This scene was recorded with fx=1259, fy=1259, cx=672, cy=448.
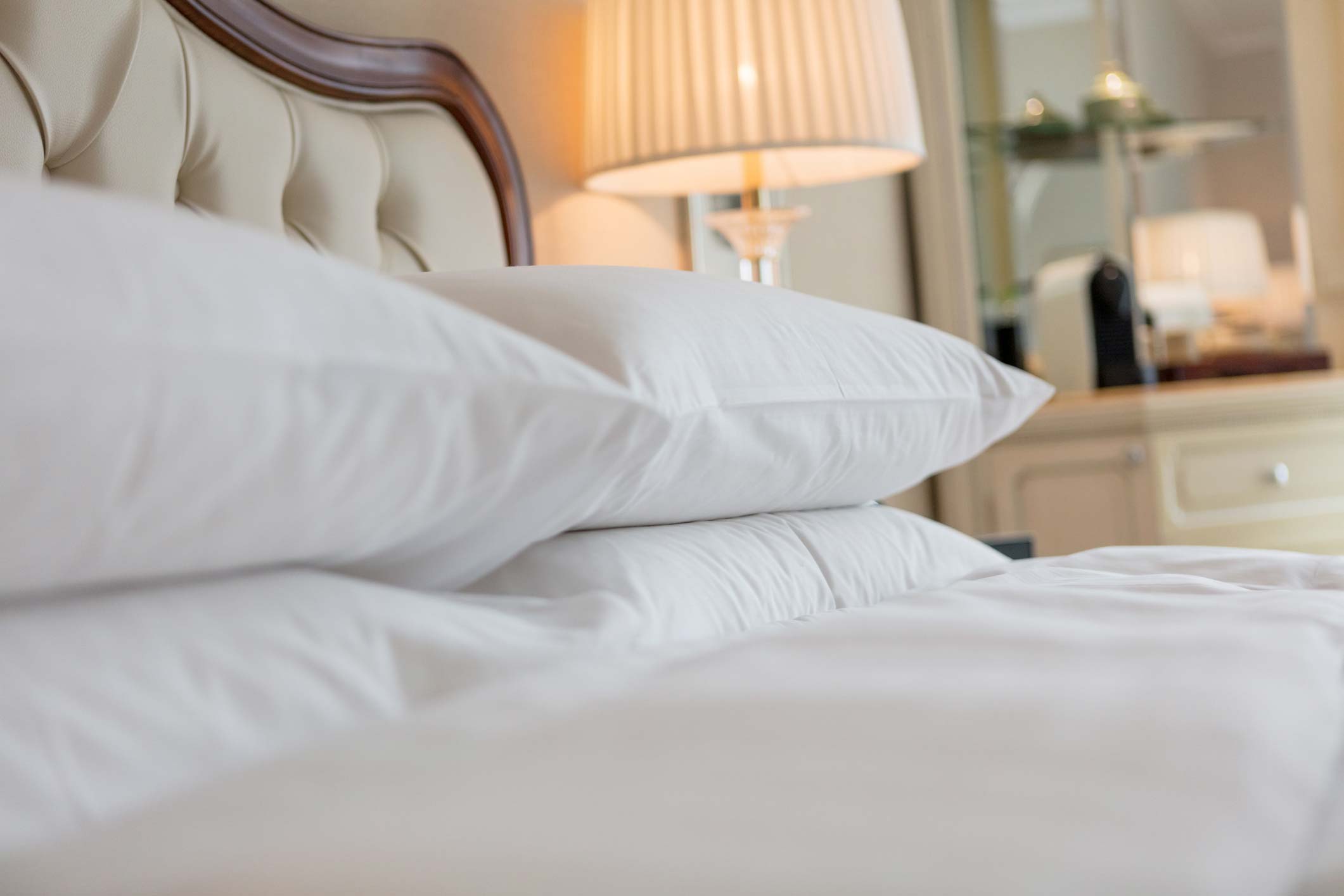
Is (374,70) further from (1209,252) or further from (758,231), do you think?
(1209,252)

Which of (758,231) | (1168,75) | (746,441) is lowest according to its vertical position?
(746,441)

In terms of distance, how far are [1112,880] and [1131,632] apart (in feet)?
0.78

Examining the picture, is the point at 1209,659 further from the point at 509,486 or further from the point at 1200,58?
→ the point at 1200,58

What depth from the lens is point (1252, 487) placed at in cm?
181

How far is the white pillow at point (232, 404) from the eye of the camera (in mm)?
313

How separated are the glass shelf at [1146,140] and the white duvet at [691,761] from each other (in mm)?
2039

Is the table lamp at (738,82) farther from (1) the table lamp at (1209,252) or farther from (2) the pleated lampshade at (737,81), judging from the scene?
(1) the table lamp at (1209,252)

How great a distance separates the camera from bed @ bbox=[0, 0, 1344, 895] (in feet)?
0.87

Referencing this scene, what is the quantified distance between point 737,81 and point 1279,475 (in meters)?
1.04

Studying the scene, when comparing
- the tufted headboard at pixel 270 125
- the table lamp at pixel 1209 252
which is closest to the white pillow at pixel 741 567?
the tufted headboard at pixel 270 125

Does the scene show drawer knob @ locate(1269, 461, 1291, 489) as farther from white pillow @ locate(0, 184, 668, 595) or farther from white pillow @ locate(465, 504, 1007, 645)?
white pillow @ locate(0, 184, 668, 595)

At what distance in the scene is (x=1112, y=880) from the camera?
0.24m

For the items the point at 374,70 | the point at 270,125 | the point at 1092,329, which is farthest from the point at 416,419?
the point at 1092,329

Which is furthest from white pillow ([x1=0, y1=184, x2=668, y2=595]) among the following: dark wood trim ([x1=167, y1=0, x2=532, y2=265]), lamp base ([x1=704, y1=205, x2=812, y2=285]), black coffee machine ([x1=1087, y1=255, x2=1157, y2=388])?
black coffee machine ([x1=1087, y1=255, x2=1157, y2=388])
